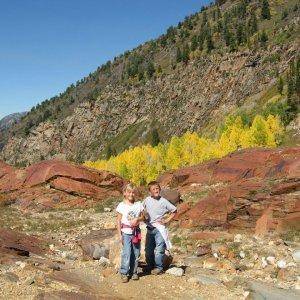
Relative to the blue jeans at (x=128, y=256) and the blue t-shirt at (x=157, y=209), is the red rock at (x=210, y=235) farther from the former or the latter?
the blue jeans at (x=128, y=256)

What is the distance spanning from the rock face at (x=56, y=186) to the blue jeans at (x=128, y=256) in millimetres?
25482

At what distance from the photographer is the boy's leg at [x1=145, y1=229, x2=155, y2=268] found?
13.1 metres

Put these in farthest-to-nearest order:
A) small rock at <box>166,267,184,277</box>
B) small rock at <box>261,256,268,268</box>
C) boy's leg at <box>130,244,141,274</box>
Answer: small rock at <box>261,256,268,268</box> → small rock at <box>166,267,184,277</box> → boy's leg at <box>130,244,141,274</box>

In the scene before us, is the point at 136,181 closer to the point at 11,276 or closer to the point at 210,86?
the point at 11,276

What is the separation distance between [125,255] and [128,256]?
0.08 metres

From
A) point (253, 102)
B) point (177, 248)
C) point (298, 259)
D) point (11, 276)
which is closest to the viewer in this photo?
point (11, 276)

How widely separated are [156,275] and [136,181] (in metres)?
77.7

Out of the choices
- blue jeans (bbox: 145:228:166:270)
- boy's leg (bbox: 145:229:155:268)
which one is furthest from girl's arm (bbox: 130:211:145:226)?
boy's leg (bbox: 145:229:155:268)

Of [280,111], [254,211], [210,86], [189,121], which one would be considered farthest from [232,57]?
[254,211]

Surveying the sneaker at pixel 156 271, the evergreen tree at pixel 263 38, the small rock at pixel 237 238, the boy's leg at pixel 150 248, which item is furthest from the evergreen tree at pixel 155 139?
the sneaker at pixel 156 271

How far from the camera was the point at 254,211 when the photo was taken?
65.5 ft

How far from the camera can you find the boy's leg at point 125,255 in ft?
39.5

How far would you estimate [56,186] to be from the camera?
3897 cm

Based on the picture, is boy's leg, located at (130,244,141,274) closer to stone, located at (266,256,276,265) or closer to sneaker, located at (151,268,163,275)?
sneaker, located at (151,268,163,275)
